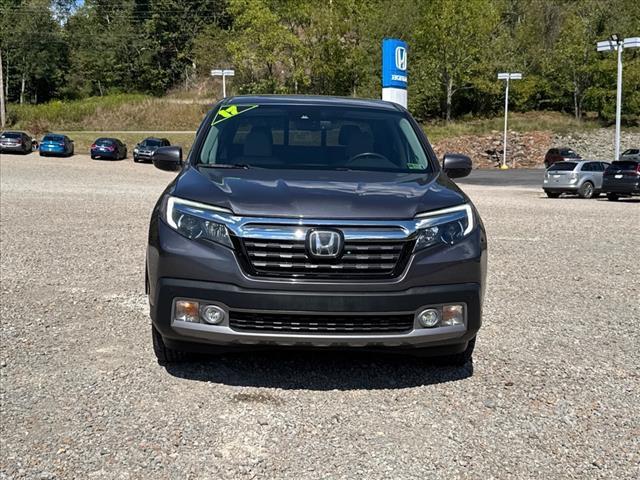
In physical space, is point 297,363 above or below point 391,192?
below

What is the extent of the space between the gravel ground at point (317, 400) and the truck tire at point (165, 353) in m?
0.07

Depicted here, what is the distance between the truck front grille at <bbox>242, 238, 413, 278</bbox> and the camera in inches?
160

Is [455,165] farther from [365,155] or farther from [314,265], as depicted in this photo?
[314,265]

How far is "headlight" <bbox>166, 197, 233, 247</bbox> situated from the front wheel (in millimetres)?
24353

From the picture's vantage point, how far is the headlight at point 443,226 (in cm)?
418

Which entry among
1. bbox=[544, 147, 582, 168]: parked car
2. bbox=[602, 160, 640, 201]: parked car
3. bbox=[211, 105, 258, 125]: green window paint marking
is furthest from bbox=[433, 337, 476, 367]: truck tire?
bbox=[544, 147, 582, 168]: parked car

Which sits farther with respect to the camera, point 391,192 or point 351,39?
point 351,39

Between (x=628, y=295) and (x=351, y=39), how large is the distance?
202ft

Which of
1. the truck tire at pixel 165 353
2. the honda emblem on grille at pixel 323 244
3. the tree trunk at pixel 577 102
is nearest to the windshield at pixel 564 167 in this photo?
the truck tire at pixel 165 353

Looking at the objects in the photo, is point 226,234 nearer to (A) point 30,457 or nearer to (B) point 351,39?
(A) point 30,457

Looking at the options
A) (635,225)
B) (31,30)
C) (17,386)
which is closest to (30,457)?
(17,386)

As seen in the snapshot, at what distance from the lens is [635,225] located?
50.6ft

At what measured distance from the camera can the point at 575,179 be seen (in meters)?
26.3

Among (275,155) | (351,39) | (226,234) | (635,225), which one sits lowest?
A: (635,225)
